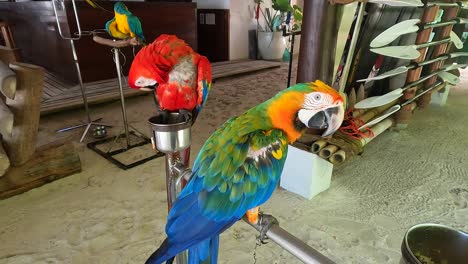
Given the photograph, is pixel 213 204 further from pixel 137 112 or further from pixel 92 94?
pixel 92 94

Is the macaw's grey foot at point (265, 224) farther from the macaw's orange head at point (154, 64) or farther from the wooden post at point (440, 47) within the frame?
the wooden post at point (440, 47)

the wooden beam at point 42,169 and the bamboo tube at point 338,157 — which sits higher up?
the bamboo tube at point 338,157

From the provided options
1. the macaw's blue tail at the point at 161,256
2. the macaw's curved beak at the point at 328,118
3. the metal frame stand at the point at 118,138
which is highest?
the macaw's curved beak at the point at 328,118

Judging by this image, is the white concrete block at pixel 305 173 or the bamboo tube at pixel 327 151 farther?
the white concrete block at pixel 305 173

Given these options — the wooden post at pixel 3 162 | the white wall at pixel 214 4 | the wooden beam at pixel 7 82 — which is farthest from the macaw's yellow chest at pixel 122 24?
the white wall at pixel 214 4

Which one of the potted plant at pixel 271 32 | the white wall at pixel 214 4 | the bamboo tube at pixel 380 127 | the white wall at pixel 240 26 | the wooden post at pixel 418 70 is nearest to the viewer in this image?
the wooden post at pixel 418 70

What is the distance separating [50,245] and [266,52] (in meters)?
4.36

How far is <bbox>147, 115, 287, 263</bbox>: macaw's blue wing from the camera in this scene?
1.78ft

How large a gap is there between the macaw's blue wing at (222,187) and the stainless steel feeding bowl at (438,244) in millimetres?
267

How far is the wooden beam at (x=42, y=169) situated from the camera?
1.44m

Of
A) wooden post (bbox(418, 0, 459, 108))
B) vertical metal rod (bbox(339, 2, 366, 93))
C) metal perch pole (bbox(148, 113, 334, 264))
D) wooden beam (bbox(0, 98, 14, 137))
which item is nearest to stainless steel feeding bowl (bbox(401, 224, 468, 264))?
metal perch pole (bbox(148, 113, 334, 264))

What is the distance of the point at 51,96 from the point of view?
2.73 metres

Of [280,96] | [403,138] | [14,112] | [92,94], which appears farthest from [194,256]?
[92,94]

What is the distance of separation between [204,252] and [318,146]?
34.7 inches
